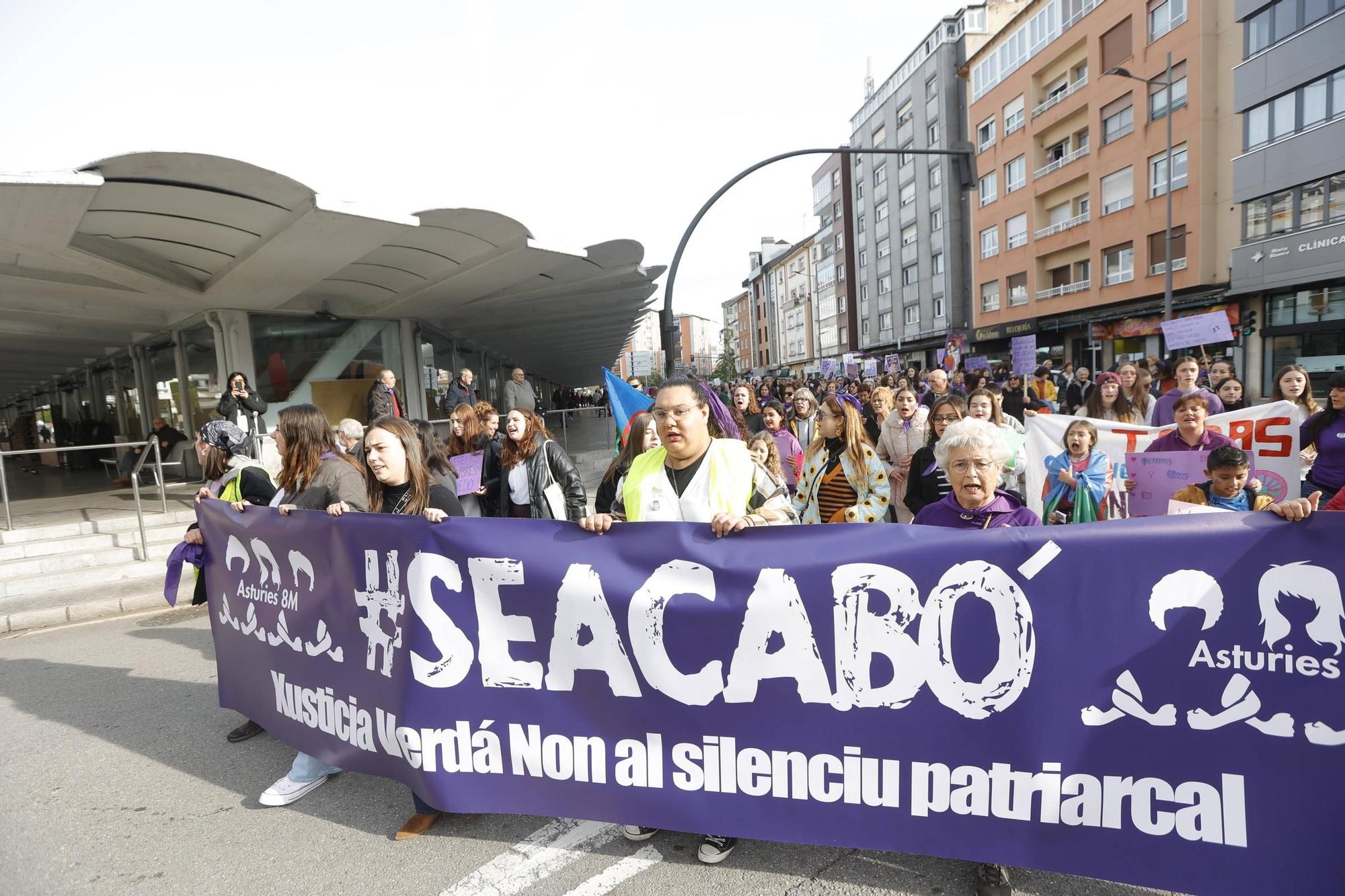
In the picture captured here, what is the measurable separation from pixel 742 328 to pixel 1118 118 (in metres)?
79.8

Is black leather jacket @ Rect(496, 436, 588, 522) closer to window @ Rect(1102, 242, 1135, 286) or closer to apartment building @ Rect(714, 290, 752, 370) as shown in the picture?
window @ Rect(1102, 242, 1135, 286)

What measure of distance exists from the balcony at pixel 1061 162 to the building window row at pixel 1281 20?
25.8 ft

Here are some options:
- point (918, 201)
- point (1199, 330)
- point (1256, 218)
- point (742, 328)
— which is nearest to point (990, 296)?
point (918, 201)

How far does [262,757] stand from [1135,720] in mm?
3878

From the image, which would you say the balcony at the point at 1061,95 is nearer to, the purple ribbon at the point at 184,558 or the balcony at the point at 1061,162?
the balcony at the point at 1061,162

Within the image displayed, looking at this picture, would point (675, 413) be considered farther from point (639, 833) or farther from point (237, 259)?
point (237, 259)

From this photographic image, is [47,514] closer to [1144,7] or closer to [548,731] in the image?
[548,731]

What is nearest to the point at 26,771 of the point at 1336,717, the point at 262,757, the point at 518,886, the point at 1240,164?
the point at 262,757

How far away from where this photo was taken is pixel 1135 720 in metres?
2.23

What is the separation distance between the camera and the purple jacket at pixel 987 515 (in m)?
2.83

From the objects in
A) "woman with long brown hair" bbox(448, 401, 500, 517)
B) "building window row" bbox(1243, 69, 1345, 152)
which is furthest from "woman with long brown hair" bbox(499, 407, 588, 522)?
"building window row" bbox(1243, 69, 1345, 152)

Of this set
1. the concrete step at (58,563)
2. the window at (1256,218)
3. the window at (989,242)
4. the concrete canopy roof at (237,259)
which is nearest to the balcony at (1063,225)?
the window at (989,242)

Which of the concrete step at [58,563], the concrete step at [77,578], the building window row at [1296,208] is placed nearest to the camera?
the concrete step at [77,578]

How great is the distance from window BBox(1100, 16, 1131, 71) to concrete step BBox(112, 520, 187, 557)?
114ft
